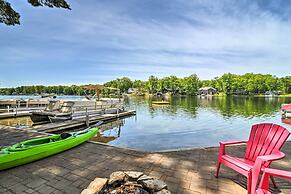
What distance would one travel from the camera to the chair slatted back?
2.54m

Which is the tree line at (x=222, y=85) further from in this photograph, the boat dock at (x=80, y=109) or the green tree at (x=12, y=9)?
the green tree at (x=12, y=9)

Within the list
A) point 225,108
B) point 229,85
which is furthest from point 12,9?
point 229,85

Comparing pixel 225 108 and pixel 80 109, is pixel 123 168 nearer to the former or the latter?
pixel 80 109

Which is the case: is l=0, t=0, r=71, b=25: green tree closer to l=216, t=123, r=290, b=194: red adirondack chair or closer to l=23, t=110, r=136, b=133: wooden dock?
l=23, t=110, r=136, b=133: wooden dock

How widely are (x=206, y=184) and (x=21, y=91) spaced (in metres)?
113

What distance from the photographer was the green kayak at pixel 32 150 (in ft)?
11.6

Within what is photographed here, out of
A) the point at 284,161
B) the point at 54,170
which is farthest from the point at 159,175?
the point at 284,161

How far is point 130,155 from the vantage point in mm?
4273

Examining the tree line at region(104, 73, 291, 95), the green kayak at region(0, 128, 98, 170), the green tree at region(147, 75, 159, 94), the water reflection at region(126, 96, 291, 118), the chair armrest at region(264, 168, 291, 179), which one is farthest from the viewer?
the green tree at region(147, 75, 159, 94)

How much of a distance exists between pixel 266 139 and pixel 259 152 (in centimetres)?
23

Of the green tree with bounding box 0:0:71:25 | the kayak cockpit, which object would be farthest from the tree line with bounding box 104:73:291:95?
the kayak cockpit

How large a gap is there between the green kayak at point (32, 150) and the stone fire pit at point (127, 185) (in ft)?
8.52

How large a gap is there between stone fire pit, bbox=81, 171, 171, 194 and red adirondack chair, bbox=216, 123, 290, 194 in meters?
1.23

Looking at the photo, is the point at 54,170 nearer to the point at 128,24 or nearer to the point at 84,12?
the point at 84,12
